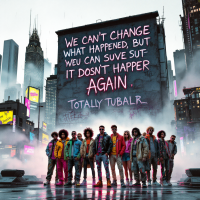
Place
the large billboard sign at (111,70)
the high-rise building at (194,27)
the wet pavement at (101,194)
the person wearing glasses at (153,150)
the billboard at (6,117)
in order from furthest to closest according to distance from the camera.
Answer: the high-rise building at (194,27)
the billboard at (6,117)
the large billboard sign at (111,70)
the person wearing glasses at (153,150)
the wet pavement at (101,194)

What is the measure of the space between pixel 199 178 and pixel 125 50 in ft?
91.0

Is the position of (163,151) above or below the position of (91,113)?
below

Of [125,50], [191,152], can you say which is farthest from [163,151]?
[191,152]

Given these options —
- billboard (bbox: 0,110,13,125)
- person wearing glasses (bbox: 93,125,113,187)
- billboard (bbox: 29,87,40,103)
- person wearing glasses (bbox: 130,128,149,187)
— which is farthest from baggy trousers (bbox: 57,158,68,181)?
billboard (bbox: 29,87,40,103)

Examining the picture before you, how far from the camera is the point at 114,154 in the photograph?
9086mm

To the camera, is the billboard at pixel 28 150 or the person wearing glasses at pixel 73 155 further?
the billboard at pixel 28 150

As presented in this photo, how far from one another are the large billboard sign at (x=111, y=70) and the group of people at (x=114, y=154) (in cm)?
2308

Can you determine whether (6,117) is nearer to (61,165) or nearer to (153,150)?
(61,165)

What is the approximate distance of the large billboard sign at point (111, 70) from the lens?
1321 inches

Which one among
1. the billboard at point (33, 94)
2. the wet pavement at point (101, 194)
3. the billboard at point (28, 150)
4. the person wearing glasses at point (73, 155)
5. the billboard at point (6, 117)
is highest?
the billboard at point (33, 94)

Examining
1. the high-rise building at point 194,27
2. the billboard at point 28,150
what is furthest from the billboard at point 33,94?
the high-rise building at point 194,27

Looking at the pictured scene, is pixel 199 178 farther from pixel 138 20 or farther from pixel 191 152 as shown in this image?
pixel 191 152

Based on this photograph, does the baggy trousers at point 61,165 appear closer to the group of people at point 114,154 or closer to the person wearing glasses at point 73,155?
the group of people at point 114,154

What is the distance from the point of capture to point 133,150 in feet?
30.1
